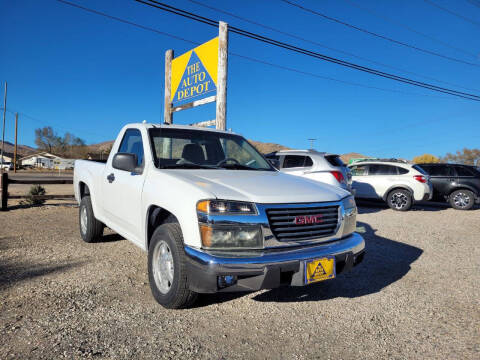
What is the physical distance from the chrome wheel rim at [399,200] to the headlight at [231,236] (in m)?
9.89

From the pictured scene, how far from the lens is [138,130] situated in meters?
4.18

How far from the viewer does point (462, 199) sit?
11609 mm

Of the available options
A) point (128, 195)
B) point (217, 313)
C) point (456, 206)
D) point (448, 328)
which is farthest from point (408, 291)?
point (456, 206)

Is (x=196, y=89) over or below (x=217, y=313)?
over

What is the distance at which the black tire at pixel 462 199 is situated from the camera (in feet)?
37.4

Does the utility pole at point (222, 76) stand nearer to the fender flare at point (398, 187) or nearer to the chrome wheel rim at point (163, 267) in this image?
the chrome wheel rim at point (163, 267)

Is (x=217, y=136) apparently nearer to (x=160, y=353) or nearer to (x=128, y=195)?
(x=128, y=195)

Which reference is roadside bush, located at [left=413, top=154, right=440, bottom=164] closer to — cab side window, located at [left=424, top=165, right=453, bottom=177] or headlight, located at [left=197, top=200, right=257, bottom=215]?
cab side window, located at [left=424, top=165, right=453, bottom=177]

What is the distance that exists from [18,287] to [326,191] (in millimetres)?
3379

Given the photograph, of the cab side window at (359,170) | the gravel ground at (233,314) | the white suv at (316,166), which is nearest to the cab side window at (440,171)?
the cab side window at (359,170)

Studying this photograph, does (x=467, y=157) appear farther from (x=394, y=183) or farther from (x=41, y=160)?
(x=41, y=160)

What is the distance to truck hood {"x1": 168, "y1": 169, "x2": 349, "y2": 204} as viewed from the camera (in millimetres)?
2750

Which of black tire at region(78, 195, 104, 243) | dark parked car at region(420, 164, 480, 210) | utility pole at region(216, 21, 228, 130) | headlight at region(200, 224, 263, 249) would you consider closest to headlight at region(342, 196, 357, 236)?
headlight at region(200, 224, 263, 249)

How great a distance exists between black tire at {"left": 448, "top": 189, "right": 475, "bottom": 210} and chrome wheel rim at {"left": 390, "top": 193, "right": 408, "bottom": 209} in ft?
7.38
